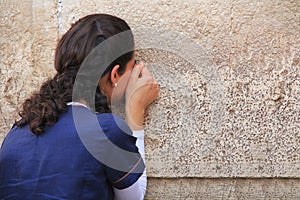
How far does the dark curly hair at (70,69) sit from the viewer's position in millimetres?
1550

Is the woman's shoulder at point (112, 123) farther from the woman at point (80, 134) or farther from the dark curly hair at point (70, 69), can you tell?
the dark curly hair at point (70, 69)

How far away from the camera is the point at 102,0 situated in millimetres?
1838

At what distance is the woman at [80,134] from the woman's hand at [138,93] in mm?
71

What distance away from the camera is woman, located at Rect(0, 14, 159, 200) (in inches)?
58.0

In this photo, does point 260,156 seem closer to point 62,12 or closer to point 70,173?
point 70,173

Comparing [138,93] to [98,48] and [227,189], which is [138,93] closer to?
[98,48]

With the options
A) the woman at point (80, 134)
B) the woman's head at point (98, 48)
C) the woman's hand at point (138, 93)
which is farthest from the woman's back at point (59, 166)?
the woman's hand at point (138, 93)

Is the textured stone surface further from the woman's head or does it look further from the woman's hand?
the woman's head

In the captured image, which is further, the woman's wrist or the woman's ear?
the woman's wrist

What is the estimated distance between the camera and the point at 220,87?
5.92 feet

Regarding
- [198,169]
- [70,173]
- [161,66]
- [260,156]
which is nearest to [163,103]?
[161,66]

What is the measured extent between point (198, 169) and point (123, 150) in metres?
0.40

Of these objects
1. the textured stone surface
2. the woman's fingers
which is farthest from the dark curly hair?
the textured stone surface

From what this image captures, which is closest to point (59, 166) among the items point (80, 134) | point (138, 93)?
point (80, 134)
